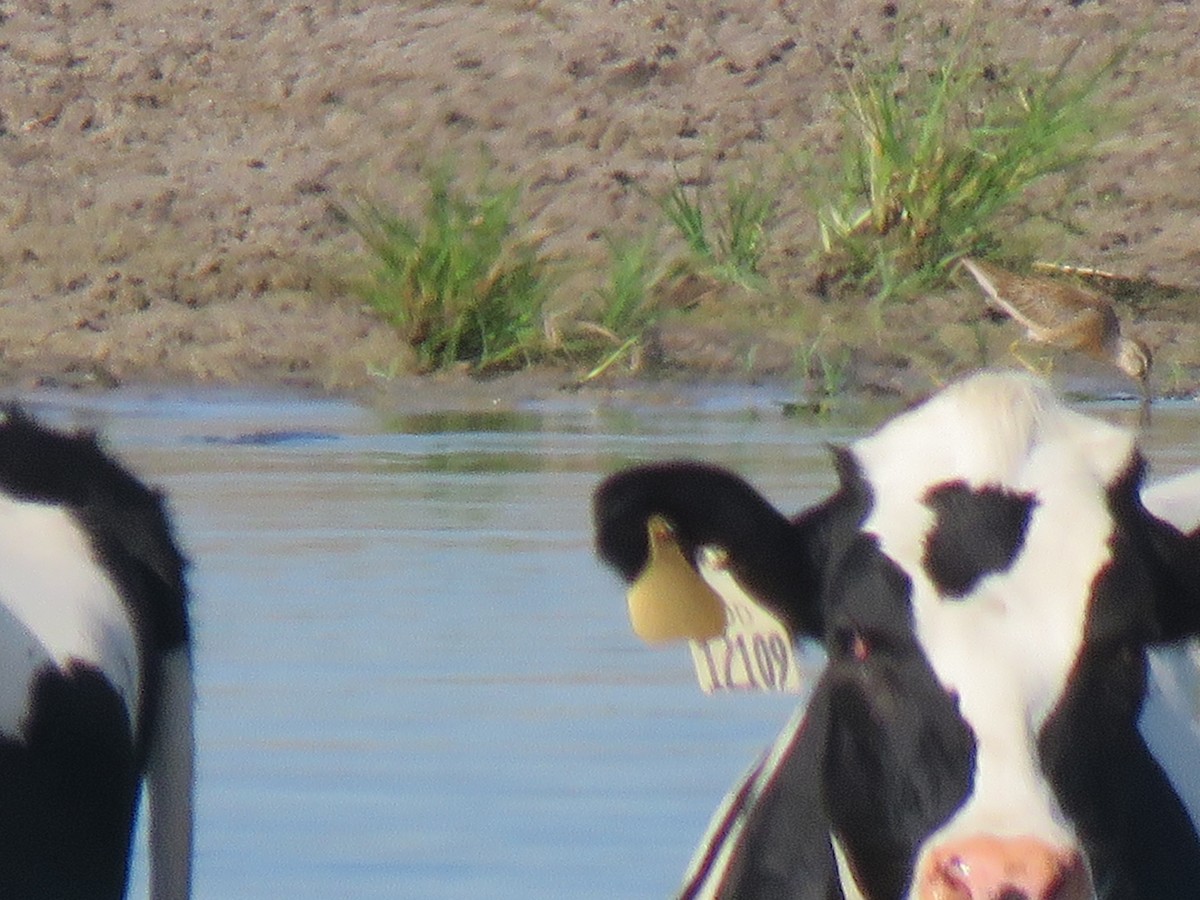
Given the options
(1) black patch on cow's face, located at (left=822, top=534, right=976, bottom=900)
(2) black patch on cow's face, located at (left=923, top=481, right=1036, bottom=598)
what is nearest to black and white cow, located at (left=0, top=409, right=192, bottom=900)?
(1) black patch on cow's face, located at (left=822, top=534, right=976, bottom=900)

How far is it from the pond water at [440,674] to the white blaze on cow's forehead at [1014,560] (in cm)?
150

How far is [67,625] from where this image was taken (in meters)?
4.80

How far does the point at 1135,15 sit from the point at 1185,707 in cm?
1358

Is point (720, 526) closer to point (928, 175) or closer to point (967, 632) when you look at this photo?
point (967, 632)

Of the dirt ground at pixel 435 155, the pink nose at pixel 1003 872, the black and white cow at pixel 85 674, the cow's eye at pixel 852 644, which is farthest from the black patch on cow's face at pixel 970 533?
the dirt ground at pixel 435 155

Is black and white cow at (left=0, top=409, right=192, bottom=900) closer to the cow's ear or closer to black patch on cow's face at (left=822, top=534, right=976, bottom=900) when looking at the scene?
black patch on cow's face at (left=822, top=534, right=976, bottom=900)

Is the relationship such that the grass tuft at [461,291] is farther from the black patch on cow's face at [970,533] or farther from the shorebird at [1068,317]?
the black patch on cow's face at [970,533]

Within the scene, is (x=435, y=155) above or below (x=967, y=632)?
below

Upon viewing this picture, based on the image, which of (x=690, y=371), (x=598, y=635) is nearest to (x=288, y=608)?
(x=598, y=635)

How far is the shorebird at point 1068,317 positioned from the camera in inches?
534

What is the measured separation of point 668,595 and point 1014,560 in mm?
510

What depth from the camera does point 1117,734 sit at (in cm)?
441

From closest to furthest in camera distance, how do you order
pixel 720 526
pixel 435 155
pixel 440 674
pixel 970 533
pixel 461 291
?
pixel 970 533 < pixel 720 526 < pixel 440 674 < pixel 461 291 < pixel 435 155

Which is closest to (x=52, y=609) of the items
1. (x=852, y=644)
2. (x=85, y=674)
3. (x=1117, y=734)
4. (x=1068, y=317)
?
(x=85, y=674)
